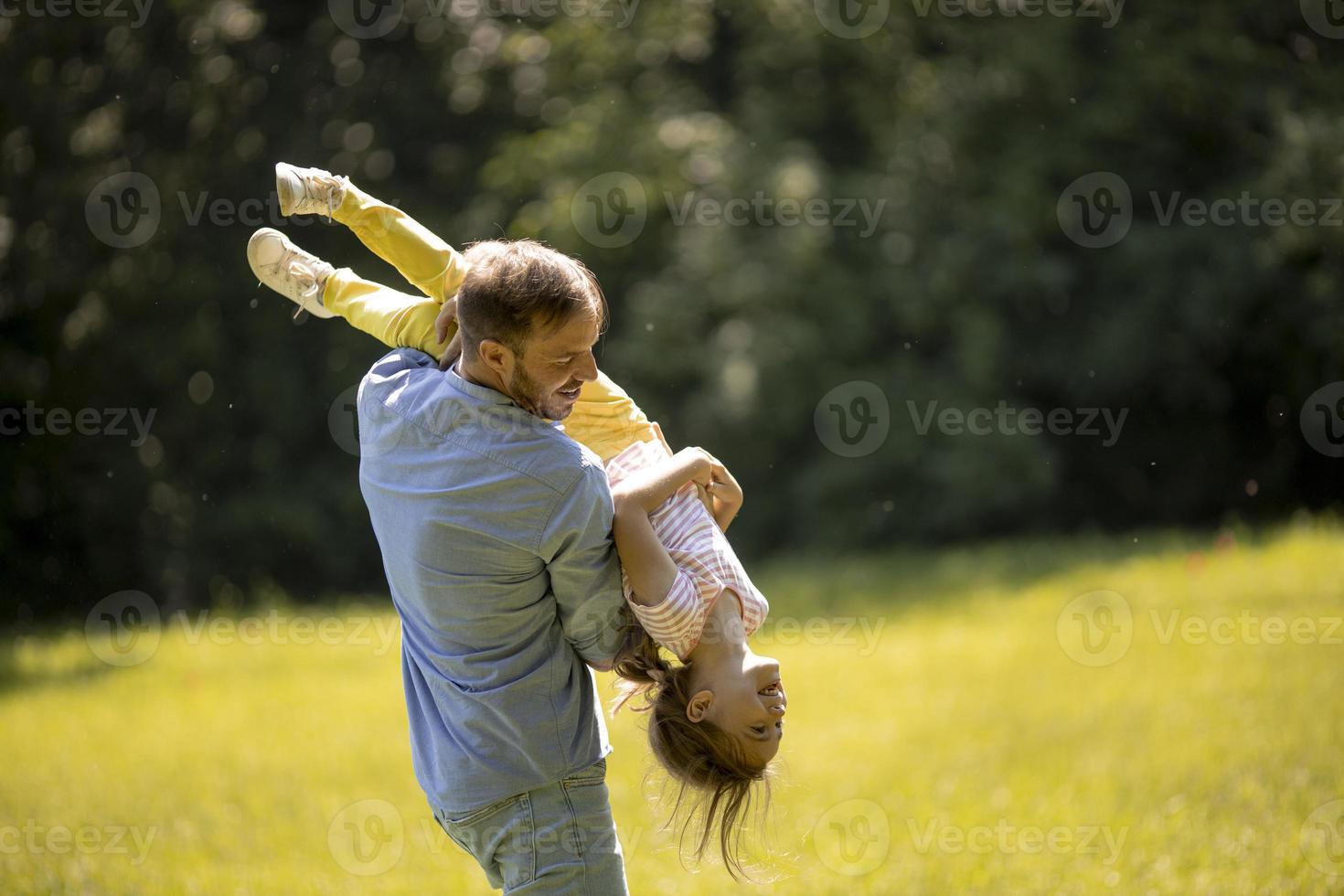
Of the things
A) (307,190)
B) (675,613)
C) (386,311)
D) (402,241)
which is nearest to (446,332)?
(386,311)

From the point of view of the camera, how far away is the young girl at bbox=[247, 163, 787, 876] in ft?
8.32

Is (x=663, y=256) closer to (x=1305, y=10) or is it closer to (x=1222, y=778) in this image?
(x=1305, y=10)

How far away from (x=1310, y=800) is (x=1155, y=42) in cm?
973

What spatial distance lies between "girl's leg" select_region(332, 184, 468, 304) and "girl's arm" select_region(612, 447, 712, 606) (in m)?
0.73

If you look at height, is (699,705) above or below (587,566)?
below

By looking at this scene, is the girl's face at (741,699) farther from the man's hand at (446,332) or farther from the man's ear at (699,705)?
the man's hand at (446,332)

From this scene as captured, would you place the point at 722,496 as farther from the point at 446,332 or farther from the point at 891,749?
the point at 891,749

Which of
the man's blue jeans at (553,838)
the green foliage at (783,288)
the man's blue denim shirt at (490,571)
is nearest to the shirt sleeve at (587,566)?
the man's blue denim shirt at (490,571)

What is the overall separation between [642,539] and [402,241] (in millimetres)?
988

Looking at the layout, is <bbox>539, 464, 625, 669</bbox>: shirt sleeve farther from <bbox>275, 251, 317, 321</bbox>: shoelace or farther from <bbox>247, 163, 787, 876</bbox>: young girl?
<bbox>275, 251, 317, 321</bbox>: shoelace

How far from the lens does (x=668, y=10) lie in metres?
13.9

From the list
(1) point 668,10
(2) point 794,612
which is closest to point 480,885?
(2) point 794,612

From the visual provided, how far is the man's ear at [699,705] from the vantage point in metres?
2.70

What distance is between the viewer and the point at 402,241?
296 cm
